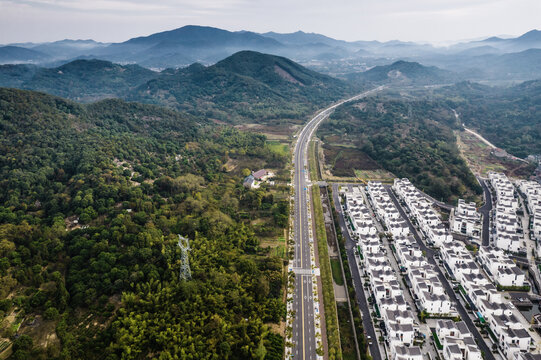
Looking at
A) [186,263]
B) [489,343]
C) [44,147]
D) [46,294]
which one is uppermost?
[44,147]

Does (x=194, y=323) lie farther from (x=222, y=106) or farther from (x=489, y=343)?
(x=222, y=106)

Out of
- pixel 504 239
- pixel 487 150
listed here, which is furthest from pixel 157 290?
pixel 487 150

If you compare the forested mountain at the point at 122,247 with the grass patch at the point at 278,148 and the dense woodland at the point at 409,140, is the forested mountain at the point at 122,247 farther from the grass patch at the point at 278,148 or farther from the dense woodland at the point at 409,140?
the dense woodland at the point at 409,140

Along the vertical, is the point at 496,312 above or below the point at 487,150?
below

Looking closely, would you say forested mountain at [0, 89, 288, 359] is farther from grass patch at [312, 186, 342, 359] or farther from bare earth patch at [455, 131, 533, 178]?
bare earth patch at [455, 131, 533, 178]

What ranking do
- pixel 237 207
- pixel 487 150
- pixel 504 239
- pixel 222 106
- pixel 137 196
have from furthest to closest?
pixel 222 106 < pixel 487 150 < pixel 237 207 < pixel 137 196 < pixel 504 239

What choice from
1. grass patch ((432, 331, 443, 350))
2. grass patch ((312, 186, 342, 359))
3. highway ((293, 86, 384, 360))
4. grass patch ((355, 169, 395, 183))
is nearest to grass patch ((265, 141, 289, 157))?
highway ((293, 86, 384, 360))

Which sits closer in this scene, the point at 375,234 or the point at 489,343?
the point at 489,343
